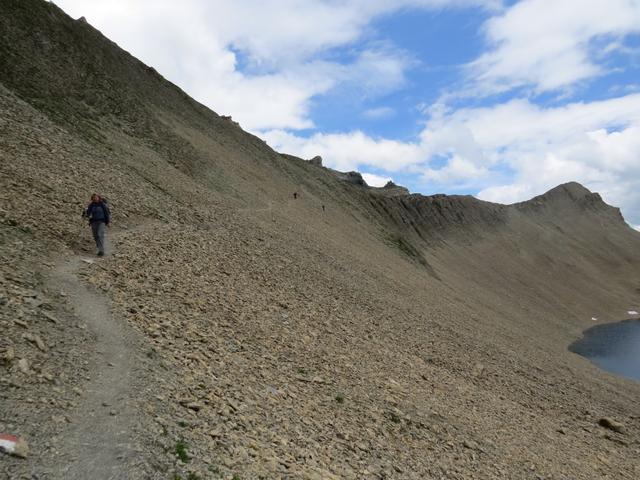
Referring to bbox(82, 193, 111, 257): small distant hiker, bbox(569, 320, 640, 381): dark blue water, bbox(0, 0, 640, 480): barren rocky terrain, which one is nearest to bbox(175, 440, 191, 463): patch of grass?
bbox(0, 0, 640, 480): barren rocky terrain

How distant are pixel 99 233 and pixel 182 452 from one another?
1131cm

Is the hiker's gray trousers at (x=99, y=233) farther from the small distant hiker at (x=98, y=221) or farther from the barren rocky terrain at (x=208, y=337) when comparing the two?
the barren rocky terrain at (x=208, y=337)

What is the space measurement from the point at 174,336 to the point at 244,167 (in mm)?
45453

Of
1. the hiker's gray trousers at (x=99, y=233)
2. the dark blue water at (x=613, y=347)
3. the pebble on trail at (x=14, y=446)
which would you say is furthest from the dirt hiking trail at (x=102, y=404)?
the dark blue water at (x=613, y=347)

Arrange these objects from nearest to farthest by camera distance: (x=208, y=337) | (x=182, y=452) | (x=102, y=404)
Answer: (x=182, y=452), (x=102, y=404), (x=208, y=337)

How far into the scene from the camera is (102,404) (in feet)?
29.9

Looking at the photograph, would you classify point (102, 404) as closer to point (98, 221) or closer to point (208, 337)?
point (208, 337)

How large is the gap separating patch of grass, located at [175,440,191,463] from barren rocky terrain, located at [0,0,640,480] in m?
0.07

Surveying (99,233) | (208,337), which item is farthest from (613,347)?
(99,233)

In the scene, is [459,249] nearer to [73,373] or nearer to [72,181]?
[72,181]

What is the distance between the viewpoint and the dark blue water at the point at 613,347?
5512cm

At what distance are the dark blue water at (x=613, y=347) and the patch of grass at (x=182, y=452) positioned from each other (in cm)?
5661

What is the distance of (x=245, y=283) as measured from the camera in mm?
22500

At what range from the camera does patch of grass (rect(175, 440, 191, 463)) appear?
27.4ft
